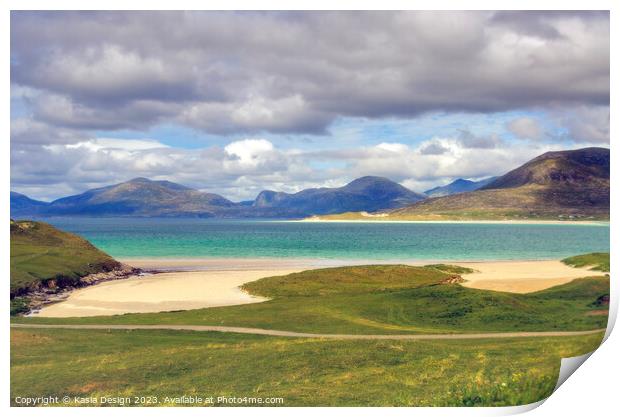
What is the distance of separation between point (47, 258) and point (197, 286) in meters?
15.9

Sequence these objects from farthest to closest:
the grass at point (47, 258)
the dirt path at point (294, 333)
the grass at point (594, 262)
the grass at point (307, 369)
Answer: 1. the grass at point (594, 262)
2. the grass at point (47, 258)
3. the dirt path at point (294, 333)
4. the grass at point (307, 369)

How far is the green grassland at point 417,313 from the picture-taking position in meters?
36.6

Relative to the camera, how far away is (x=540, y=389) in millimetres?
25250

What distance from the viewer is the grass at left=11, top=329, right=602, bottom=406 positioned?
24.6m

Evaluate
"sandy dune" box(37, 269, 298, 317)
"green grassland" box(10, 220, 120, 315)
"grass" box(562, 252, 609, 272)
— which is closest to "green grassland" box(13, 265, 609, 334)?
"grass" box(562, 252, 609, 272)

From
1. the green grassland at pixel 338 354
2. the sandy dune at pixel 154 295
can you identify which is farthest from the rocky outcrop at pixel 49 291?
the green grassland at pixel 338 354

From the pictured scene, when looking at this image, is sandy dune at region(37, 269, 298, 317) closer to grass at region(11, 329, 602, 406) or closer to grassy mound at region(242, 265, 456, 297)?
grassy mound at region(242, 265, 456, 297)

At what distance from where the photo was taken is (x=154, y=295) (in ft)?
173

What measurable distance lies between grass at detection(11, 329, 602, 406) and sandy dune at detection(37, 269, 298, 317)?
12.2 metres

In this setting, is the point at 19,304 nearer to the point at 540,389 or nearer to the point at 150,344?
the point at 150,344

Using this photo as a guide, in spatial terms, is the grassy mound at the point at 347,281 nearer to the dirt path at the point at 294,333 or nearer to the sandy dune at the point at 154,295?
the sandy dune at the point at 154,295
